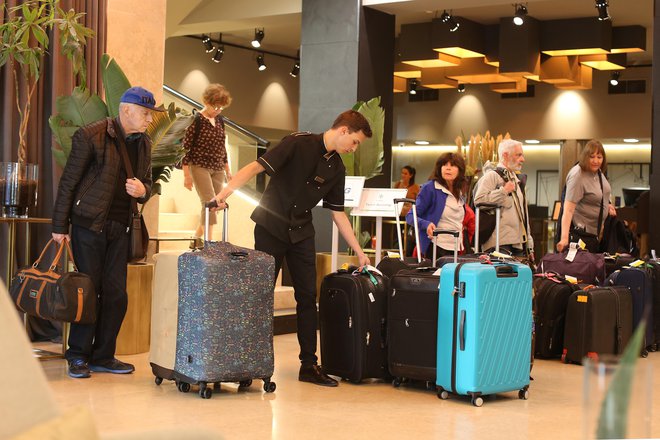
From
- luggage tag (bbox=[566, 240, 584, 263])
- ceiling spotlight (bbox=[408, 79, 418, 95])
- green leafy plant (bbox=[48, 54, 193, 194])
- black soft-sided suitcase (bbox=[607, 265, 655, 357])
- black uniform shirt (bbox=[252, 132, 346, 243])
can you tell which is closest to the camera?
black uniform shirt (bbox=[252, 132, 346, 243])

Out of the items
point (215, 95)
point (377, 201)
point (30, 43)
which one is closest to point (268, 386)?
point (377, 201)

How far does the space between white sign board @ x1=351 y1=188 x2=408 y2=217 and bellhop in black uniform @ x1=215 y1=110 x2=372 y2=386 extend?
179 cm

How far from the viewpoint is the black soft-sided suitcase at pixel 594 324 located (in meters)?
6.55

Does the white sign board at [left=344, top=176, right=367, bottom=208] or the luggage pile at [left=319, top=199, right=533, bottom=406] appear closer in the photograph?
the luggage pile at [left=319, top=199, right=533, bottom=406]

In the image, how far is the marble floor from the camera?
431 cm

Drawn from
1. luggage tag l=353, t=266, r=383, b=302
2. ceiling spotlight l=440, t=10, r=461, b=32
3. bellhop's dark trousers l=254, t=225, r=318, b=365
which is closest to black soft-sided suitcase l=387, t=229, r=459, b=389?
luggage tag l=353, t=266, r=383, b=302

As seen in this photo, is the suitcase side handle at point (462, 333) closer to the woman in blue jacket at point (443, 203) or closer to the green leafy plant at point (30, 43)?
the woman in blue jacket at point (443, 203)

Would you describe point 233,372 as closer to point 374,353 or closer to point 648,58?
point 374,353

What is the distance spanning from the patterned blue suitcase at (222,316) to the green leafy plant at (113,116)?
1.62 m

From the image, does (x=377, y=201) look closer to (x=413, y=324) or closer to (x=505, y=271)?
(x=413, y=324)

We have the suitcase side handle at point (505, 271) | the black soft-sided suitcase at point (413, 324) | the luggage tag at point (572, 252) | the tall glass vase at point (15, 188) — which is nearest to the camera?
the suitcase side handle at point (505, 271)

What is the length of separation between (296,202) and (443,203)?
178cm

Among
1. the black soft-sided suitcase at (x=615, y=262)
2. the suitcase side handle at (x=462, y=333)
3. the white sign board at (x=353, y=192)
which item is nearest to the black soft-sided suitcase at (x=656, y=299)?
the black soft-sided suitcase at (x=615, y=262)

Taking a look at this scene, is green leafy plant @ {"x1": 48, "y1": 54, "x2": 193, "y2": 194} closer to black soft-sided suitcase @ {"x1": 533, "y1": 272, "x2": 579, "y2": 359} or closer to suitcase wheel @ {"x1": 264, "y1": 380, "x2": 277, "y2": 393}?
suitcase wheel @ {"x1": 264, "y1": 380, "x2": 277, "y2": 393}
